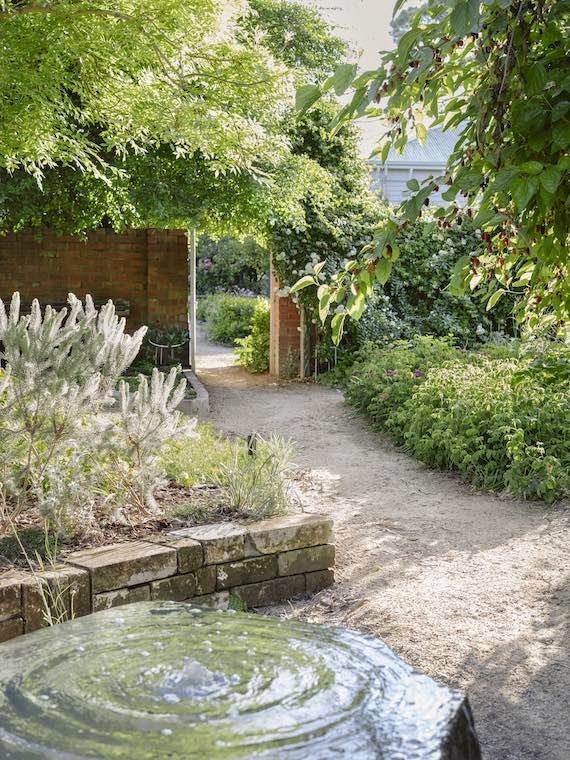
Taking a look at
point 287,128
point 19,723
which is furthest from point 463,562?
point 287,128

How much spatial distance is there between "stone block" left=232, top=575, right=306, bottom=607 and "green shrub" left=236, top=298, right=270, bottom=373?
10416 millimetres

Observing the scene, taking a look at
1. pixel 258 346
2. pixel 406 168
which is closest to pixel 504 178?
pixel 258 346

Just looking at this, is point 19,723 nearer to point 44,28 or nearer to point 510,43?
point 510,43

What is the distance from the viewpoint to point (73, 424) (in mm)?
4652

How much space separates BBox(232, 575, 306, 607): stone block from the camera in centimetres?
480

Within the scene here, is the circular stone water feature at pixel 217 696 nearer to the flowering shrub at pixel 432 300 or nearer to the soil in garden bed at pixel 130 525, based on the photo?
the soil in garden bed at pixel 130 525

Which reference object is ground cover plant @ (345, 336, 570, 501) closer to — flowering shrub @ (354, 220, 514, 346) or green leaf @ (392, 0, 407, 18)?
flowering shrub @ (354, 220, 514, 346)

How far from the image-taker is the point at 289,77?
25.9 ft

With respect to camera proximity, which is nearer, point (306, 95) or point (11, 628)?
point (306, 95)

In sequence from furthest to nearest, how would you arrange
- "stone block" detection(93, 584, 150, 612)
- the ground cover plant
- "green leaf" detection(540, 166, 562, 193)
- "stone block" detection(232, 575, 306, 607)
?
the ground cover plant, "stone block" detection(232, 575, 306, 607), "stone block" detection(93, 584, 150, 612), "green leaf" detection(540, 166, 562, 193)

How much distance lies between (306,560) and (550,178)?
3077mm

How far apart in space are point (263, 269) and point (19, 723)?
1976 centimetres

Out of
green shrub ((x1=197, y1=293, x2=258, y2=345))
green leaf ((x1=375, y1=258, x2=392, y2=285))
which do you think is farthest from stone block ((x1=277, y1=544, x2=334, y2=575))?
green shrub ((x1=197, y1=293, x2=258, y2=345))

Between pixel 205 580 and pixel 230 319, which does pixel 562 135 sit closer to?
pixel 205 580
